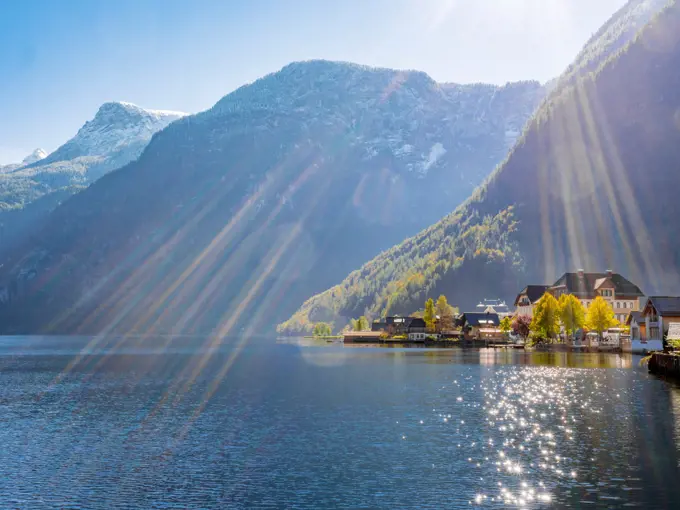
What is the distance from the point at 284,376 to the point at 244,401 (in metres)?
39.3

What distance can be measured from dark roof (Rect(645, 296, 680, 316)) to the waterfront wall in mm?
52354

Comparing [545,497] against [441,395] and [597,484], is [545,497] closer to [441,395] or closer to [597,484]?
[597,484]

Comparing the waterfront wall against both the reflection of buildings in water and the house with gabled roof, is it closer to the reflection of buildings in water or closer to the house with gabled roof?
the reflection of buildings in water

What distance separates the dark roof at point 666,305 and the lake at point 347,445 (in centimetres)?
6973

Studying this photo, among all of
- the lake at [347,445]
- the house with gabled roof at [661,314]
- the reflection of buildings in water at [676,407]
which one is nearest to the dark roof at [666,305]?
the house with gabled roof at [661,314]

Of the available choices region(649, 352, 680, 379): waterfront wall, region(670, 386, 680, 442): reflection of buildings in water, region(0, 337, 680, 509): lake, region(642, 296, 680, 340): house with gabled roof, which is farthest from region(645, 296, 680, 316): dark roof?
region(670, 386, 680, 442): reflection of buildings in water

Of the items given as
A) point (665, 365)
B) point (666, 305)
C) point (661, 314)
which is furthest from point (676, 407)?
point (666, 305)

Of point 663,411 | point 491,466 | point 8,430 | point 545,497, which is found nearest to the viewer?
point 545,497

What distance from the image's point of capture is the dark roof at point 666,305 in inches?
6452

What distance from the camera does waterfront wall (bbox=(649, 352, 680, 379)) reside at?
102812mm

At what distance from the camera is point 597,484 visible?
4125 cm

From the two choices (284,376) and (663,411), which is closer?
(663,411)

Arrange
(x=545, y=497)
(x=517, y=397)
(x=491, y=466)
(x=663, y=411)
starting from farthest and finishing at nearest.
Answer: (x=517, y=397), (x=663, y=411), (x=491, y=466), (x=545, y=497)

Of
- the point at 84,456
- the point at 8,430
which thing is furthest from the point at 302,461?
the point at 8,430
